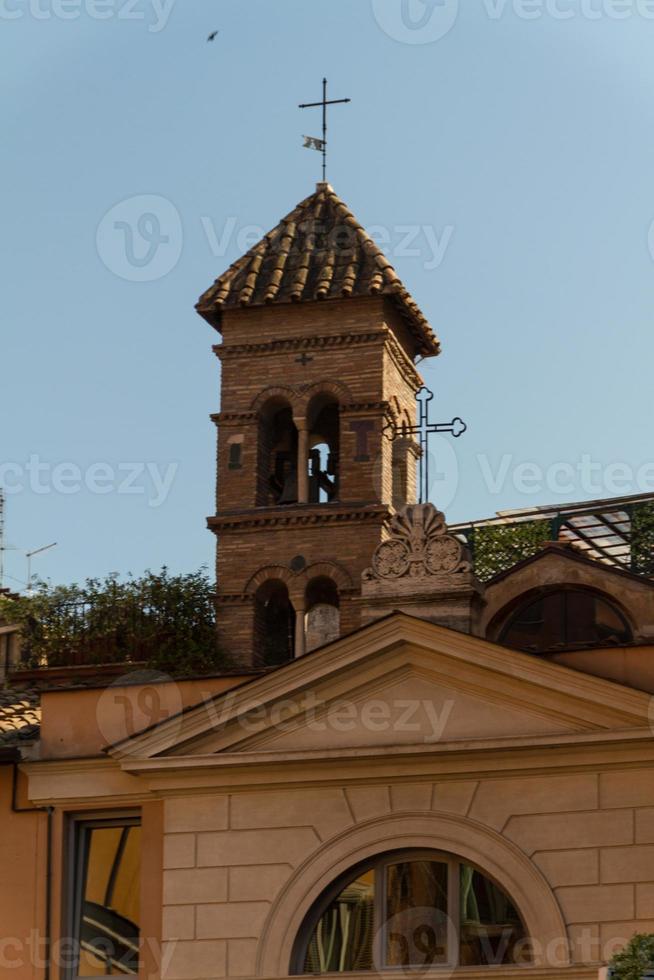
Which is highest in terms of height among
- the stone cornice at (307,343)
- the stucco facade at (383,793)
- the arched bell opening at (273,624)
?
the stone cornice at (307,343)

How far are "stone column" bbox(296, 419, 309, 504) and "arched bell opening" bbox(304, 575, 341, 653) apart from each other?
1.35m

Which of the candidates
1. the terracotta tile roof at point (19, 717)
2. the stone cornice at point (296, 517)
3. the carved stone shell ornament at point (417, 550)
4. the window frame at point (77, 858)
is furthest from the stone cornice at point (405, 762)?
the stone cornice at point (296, 517)

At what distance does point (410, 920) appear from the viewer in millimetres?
23047

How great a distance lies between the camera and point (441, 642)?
23297 mm

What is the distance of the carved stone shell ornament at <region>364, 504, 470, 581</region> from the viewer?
25375mm

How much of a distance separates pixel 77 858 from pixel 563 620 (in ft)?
23.0

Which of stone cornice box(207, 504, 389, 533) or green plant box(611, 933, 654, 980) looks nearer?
green plant box(611, 933, 654, 980)

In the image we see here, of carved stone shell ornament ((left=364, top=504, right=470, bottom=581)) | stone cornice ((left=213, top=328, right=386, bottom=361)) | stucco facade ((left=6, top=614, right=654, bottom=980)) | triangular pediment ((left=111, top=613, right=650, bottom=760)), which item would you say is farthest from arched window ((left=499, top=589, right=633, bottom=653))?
stone cornice ((left=213, top=328, right=386, bottom=361))

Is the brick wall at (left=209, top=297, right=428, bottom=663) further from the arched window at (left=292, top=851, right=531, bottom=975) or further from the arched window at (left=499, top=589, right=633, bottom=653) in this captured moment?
the arched window at (left=292, top=851, right=531, bottom=975)

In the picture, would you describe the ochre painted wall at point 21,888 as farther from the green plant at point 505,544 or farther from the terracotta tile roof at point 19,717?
the green plant at point 505,544

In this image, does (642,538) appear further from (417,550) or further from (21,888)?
(21,888)

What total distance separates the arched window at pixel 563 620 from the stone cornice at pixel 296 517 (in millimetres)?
10015

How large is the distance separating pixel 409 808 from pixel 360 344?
18.1 metres

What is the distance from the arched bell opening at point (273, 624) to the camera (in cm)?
3903
